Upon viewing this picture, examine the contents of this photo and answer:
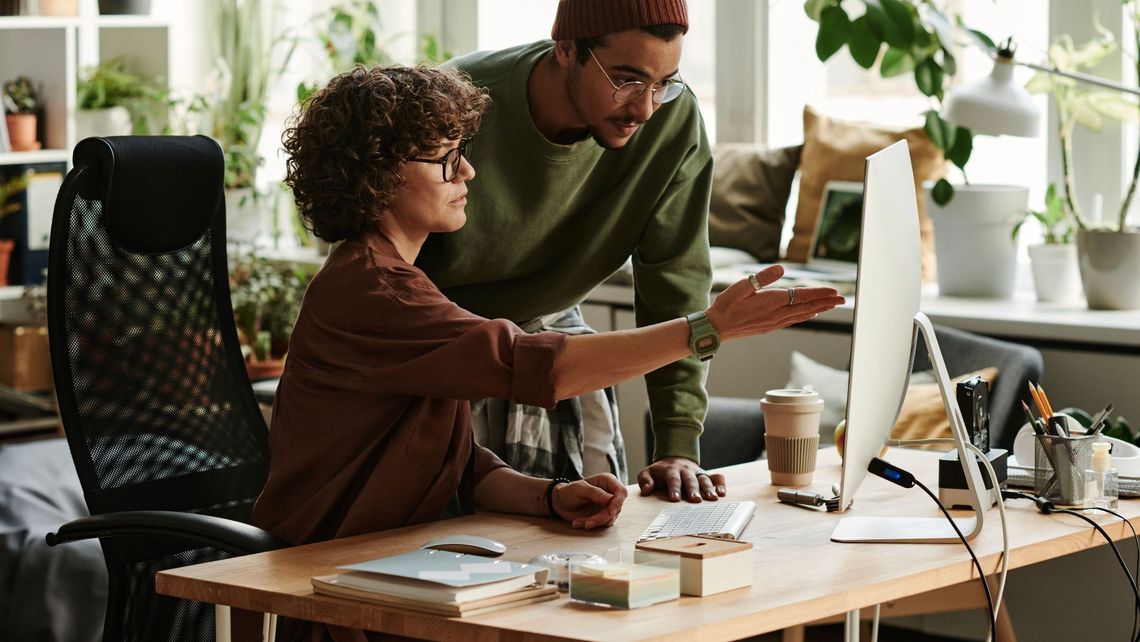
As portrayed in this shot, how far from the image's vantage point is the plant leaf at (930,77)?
3422 millimetres

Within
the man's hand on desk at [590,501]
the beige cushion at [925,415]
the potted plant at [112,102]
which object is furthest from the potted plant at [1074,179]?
the potted plant at [112,102]

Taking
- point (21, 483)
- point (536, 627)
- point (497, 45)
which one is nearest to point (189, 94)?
point (497, 45)

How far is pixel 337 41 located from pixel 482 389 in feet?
12.4

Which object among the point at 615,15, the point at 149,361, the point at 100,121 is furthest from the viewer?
the point at 100,121

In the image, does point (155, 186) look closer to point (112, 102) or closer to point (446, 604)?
point (446, 604)

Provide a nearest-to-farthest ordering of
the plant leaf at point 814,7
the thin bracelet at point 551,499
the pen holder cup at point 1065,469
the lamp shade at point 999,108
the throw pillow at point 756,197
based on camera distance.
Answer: the thin bracelet at point 551,499 → the pen holder cup at point 1065,469 → the lamp shade at point 999,108 → the plant leaf at point 814,7 → the throw pillow at point 756,197

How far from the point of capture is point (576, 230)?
7.89ft

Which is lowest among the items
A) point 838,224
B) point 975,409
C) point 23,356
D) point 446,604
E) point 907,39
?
point 23,356

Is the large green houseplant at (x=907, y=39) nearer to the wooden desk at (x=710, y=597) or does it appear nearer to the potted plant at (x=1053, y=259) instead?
A: the potted plant at (x=1053, y=259)

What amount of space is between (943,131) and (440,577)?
89.2 inches

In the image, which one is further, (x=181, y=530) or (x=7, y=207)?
(x=7, y=207)

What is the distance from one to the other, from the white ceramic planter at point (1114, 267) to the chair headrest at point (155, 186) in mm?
2183

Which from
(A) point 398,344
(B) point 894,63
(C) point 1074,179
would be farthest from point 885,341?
(C) point 1074,179

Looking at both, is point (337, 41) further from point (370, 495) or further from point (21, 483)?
point (370, 495)
